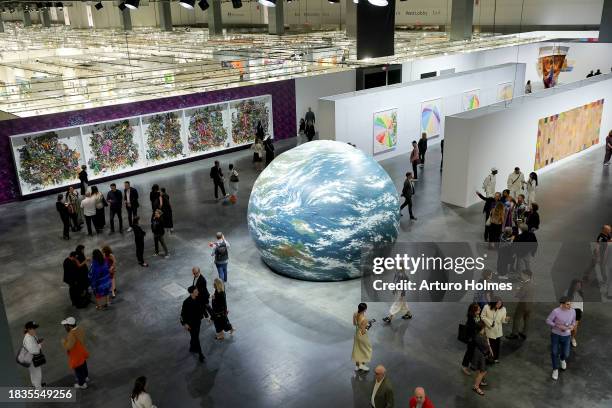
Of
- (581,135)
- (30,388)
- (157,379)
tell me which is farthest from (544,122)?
(30,388)

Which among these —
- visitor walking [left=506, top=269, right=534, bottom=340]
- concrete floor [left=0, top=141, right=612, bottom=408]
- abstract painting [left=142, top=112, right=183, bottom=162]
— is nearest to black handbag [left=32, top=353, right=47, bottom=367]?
concrete floor [left=0, top=141, right=612, bottom=408]

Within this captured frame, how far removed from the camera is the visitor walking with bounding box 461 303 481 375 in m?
7.63

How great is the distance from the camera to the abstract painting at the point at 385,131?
1897 centimetres

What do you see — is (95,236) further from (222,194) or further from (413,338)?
(413,338)

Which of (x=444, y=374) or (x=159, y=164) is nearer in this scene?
(x=444, y=374)

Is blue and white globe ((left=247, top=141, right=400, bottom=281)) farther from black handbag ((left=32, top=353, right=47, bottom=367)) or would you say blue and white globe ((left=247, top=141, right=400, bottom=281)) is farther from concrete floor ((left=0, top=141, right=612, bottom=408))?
black handbag ((left=32, top=353, right=47, bottom=367))

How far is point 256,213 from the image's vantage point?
10.6m

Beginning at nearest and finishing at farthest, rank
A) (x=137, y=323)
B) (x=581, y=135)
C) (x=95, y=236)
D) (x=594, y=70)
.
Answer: (x=137, y=323)
(x=95, y=236)
(x=581, y=135)
(x=594, y=70)

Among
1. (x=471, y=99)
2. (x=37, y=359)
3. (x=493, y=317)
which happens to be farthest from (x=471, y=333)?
(x=471, y=99)

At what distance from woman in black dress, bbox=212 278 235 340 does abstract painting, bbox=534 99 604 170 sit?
39.1ft

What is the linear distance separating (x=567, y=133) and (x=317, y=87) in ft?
31.7

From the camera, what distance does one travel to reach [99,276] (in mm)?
9852

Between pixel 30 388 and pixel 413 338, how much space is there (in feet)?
18.2

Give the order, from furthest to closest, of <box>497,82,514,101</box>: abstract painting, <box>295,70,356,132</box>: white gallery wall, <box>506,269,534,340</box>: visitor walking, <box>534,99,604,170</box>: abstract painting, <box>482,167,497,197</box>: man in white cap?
<box>497,82,514,101</box>: abstract painting → <box>295,70,356,132</box>: white gallery wall → <box>534,99,604,170</box>: abstract painting → <box>482,167,497,197</box>: man in white cap → <box>506,269,534,340</box>: visitor walking
